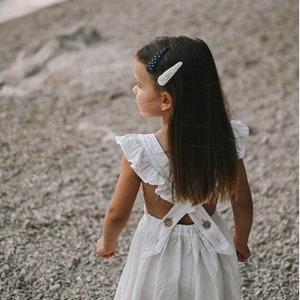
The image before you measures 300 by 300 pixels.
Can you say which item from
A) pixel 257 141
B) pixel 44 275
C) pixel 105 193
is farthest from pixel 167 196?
pixel 257 141

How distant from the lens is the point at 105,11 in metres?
7.76

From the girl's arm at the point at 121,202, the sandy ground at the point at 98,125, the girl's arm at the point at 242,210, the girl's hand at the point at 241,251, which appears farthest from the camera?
the sandy ground at the point at 98,125

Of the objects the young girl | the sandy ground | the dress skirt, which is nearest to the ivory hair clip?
the young girl

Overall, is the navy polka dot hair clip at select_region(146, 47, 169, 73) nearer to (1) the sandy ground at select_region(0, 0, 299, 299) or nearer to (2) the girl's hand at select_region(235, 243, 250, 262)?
(2) the girl's hand at select_region(235, 243, 250, 262)

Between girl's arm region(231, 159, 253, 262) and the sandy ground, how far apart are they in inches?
28.4

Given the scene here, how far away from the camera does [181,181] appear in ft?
5.97

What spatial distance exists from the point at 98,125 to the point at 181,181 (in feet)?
9.13

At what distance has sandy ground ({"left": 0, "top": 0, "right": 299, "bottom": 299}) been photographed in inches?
114

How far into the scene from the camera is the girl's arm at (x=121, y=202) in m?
1.85

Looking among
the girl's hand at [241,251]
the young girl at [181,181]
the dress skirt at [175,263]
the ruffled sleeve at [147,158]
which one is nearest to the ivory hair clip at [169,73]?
the young girl at [181,181]

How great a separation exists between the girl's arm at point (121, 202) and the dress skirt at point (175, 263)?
0.08 metres

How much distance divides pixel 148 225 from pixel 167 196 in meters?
0.14

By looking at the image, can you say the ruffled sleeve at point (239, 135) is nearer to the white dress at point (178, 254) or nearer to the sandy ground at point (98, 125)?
the white dress at point (178, 254)

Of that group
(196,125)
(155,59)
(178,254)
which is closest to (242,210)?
(178,254)
